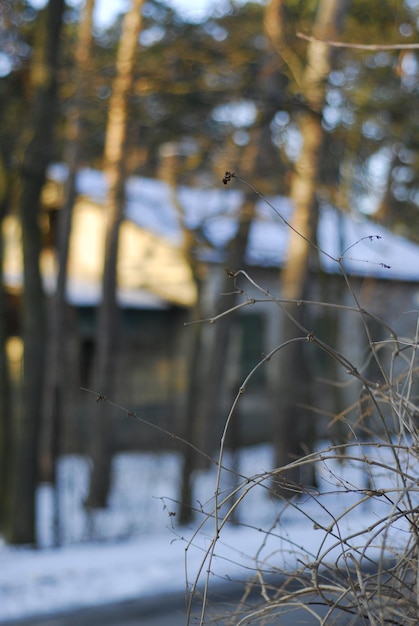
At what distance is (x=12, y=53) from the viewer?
41.4ft

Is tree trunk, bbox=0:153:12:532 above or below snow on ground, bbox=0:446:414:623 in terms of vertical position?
above

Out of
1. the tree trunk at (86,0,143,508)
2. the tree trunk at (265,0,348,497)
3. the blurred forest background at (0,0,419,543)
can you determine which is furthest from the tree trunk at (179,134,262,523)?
the tree trunk at (86,0,143,508)

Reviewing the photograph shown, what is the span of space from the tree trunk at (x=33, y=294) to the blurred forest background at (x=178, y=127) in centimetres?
2

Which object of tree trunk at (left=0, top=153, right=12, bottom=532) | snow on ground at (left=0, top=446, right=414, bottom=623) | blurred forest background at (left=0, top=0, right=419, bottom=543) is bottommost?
snow on ground at (left=0, top=446, right=414, bottom=623)

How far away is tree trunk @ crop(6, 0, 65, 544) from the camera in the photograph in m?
12.1

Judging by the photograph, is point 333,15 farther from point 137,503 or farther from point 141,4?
point 137,503

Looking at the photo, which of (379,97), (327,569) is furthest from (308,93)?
(327,569)

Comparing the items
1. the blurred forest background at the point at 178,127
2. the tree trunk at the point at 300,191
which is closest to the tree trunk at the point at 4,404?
the blurred forest background at the point at 178,127

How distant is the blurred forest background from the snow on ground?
0.60 metres

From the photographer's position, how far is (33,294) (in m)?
12.3

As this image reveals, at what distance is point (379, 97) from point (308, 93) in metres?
5.41

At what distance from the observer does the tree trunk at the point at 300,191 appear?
13.4m

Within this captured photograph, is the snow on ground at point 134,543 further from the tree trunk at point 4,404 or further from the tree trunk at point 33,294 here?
the tree trunk at point 4,404

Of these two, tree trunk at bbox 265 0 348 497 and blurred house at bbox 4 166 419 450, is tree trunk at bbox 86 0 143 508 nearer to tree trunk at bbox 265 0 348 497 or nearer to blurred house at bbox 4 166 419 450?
tree trunk at bbox 265 0 348 497
